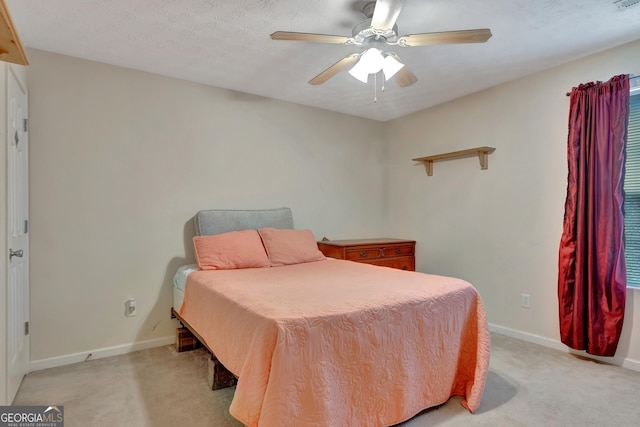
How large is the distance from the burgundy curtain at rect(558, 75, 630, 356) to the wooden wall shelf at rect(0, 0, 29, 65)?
3403 mm

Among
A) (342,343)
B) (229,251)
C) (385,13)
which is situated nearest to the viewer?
(342,343)

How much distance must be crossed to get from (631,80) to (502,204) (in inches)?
50.9

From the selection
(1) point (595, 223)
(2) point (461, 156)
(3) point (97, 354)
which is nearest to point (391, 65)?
(2) point (461, 156)

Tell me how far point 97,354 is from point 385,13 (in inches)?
123

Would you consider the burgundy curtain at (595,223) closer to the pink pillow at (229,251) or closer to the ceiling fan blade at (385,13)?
the ceiling fan blade at (385,13)

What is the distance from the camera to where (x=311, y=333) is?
1.48m

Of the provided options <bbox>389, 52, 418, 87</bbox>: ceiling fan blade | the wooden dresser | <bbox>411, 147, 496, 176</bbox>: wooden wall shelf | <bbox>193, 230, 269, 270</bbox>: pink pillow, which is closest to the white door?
<bbox>193, 230, 269, 270</bbox>: pink pillow

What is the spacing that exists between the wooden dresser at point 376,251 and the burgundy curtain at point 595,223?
1572 mm

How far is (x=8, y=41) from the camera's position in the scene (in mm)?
1321

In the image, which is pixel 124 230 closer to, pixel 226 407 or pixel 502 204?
pixel 226 407

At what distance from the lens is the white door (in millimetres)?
1995

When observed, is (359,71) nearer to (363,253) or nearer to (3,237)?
(363,253)

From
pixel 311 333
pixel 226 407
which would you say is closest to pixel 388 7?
pixel 311 333

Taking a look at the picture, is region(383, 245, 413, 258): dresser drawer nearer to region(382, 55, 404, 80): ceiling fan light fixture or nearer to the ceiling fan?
the ceiling fan
